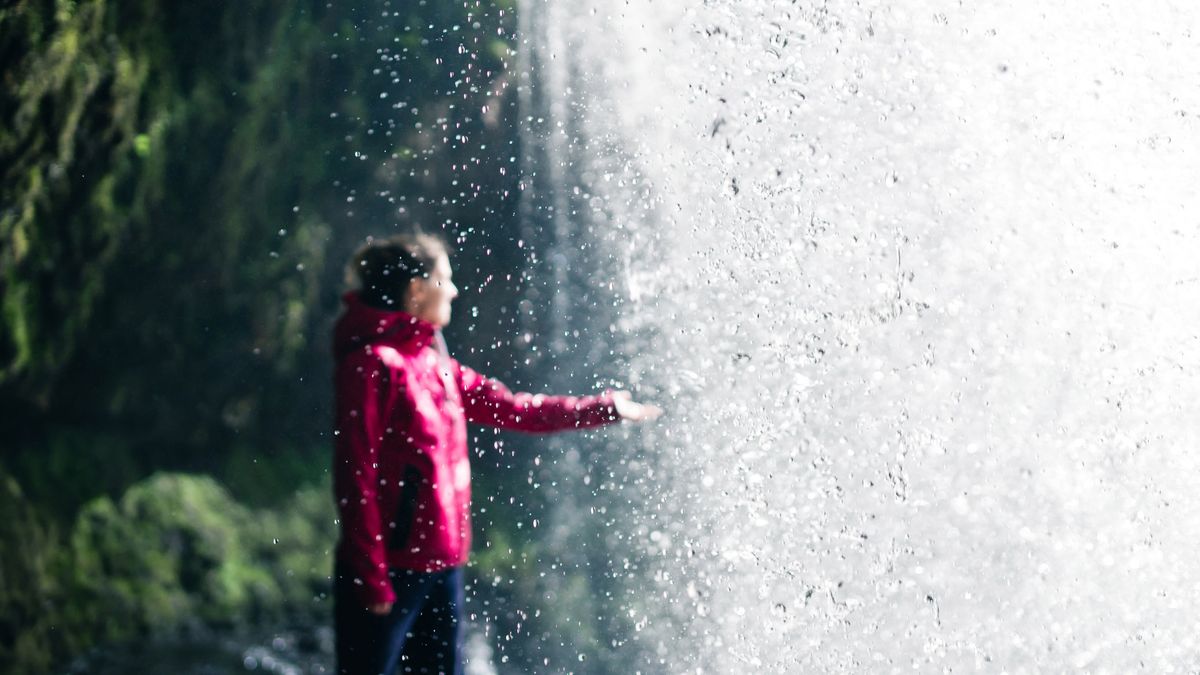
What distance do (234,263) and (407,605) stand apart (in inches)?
122

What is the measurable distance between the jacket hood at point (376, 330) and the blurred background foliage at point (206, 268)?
6.02 ft

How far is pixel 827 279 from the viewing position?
3676 mm

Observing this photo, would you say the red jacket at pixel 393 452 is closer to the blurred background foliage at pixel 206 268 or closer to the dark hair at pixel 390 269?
the dark hair at pixel 390 269

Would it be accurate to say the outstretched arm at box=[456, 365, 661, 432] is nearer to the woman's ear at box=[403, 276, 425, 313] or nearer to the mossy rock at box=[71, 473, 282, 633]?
the woman's ear at box=[403, 276, 425, 313]

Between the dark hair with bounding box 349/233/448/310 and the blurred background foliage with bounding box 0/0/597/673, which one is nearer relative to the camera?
the dark hair with bounding box 349/233/448/310

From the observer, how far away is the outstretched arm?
7.63ft

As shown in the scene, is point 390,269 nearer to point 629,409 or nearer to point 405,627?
point 629,409

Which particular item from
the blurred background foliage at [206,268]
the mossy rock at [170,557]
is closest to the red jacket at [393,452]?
the blurred background foliage at [206,268]

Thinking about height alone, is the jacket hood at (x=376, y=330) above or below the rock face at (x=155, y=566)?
above

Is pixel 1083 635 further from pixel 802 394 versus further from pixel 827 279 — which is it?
pixel 827 279

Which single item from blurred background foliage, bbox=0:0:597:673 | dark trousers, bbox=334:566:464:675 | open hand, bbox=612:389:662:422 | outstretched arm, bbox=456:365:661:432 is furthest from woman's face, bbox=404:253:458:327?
blurred background foliage, bbox=0:0:597:673

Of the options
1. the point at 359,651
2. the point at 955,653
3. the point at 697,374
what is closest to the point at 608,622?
the point at 697,374

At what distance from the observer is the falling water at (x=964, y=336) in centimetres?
337

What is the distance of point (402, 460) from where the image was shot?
83.4 inches
